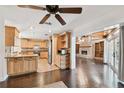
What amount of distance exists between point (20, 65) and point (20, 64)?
0.05m

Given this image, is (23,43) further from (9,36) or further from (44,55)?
(9,36)

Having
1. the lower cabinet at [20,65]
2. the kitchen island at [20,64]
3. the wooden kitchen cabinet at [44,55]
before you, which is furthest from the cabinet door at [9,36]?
the wooden kitchen cabinet at [44,55]

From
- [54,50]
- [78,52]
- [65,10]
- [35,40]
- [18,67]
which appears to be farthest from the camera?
[78,52]

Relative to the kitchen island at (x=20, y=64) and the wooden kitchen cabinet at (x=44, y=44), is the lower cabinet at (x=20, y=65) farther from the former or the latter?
the wooden kitchen cabinet at (x=44, y=44)

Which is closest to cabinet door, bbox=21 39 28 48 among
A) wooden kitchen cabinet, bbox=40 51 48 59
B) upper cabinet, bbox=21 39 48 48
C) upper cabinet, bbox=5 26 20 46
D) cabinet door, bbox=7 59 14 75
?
upper cabinet, bbox=21 39 48 48

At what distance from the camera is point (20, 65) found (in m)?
6.25

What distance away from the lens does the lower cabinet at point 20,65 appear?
587 cm

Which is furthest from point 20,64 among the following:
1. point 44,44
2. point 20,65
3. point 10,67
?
point 44,44

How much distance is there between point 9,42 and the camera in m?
6.35
